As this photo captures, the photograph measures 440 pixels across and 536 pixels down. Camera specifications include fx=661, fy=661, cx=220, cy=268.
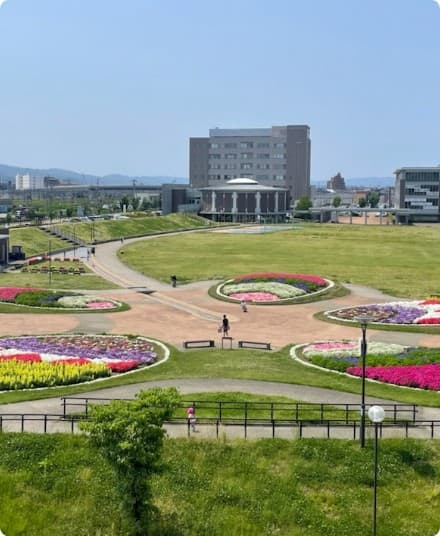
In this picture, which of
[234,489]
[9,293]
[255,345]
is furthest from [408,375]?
[9,293]

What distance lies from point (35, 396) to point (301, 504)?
13147 millimetres

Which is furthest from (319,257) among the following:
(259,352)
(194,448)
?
(194,448)

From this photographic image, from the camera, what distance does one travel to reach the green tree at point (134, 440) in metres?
18.9

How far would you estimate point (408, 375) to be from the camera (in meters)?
32.0

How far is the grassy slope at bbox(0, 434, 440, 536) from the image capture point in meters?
21.0

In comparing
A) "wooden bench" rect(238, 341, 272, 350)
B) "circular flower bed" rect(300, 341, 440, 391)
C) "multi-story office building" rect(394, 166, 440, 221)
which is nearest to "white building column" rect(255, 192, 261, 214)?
"multi-story office building" rect(394, 166, 440, 221)

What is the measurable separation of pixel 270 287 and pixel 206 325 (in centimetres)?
1393

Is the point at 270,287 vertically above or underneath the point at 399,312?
above

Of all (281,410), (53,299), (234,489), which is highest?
(53,299)

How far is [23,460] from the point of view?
23.6 metres

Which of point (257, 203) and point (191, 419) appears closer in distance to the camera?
point (191, 419)

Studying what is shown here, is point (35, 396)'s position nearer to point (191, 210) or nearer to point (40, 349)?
point (40, 349)

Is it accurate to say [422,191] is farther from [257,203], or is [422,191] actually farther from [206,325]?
[206,325]

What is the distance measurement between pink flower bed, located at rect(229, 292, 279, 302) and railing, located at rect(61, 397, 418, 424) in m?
28.2
